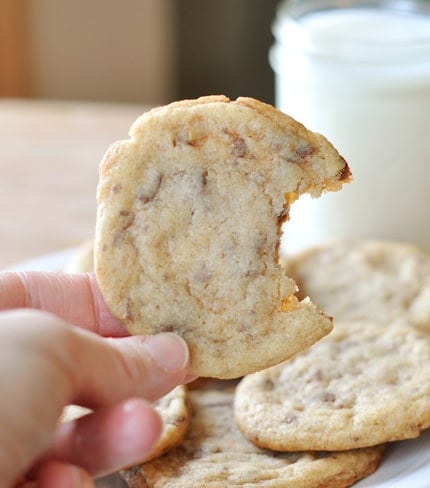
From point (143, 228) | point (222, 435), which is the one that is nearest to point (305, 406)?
point (222, 435)

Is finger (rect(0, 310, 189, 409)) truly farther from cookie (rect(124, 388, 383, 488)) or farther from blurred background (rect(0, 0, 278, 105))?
blurred background (rect(0, 0, 278, 105))

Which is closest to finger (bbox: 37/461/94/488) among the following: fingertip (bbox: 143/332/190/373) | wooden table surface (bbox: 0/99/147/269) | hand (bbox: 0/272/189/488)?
hand (bbox: 0/272/189/488)

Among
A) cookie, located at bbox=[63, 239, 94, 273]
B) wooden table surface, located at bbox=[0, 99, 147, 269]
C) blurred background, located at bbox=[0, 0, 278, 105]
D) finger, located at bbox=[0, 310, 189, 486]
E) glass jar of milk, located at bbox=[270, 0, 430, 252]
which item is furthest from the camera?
blurred background, located at bbox=[0, 0, 278, 105]

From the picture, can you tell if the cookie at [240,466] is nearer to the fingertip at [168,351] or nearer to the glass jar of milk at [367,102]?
the fingertip at [168,351]

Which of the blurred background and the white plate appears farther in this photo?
the blurred background

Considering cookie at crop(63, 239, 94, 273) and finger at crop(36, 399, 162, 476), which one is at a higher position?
finger at crop(36, 399, 162, 476)

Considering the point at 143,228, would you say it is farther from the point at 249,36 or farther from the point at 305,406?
the point at 249,36

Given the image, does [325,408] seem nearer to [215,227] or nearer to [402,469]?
[402,469]

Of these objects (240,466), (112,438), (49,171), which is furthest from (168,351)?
(49,171)
